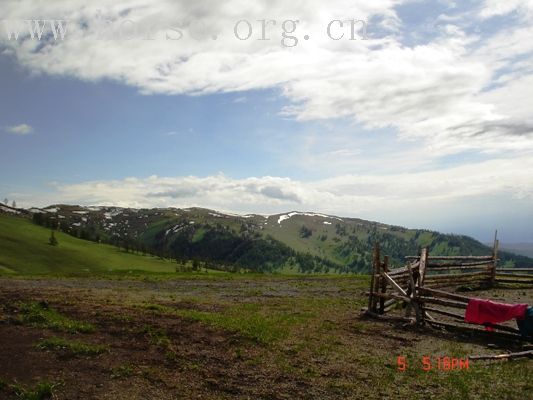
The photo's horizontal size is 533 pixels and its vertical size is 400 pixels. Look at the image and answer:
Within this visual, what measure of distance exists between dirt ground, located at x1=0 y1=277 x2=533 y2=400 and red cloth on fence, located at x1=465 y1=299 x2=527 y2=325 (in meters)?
0.81

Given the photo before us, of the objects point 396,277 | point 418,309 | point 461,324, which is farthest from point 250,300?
point 461,324

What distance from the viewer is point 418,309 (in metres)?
18.0

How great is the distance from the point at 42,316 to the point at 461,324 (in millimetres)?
16552

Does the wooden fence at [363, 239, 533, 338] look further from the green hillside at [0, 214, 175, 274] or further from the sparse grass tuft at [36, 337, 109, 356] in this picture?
the green hillside at [0, 214, 175, 274]

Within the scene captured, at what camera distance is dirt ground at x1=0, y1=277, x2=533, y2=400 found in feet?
32.7

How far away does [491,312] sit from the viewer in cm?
1558

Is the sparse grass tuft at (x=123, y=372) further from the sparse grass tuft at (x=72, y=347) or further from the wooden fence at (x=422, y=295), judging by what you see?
the wooden fence at (x=422, y=295)

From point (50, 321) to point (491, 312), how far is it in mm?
16027

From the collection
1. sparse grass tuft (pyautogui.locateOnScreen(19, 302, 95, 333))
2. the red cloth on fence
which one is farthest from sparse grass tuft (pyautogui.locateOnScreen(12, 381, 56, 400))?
the red cloth on fence

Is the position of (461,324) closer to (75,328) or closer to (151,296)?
(75,328)
